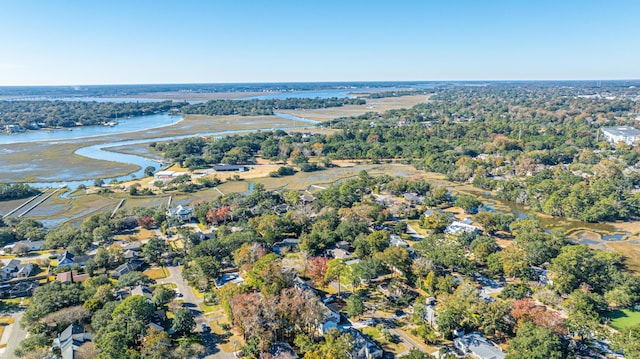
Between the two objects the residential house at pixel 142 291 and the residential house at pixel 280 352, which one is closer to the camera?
the residential house at pixel 280 352

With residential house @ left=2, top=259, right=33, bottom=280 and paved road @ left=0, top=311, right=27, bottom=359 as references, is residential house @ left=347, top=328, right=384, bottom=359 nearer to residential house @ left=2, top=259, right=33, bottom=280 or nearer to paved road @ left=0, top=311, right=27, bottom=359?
paved road @ left=0, top=311, right=27, bottom=359

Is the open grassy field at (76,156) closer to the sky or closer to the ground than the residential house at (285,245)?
closer to the sky

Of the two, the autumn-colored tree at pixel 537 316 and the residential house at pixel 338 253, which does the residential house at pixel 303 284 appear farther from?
the autumn-colored tree at pixel 537 316

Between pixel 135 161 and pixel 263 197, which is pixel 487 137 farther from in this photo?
pixel 135 161

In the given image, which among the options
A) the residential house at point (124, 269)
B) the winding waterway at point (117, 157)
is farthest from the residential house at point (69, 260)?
the winding waterway at point (117, 157)

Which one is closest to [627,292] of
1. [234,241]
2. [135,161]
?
[234,241]

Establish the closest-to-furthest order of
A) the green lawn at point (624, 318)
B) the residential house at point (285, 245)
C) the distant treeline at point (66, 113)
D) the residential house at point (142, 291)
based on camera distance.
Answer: the green lawn at point (624, 318)
the residential house at point (142, 291)
the residential house at point (285, 245)
the distant treeline at point (66, 113)

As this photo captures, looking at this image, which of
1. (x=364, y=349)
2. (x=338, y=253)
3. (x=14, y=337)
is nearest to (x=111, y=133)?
(x=14, y=337)
